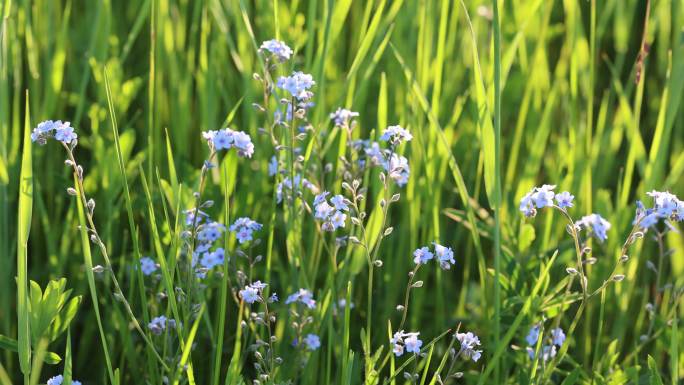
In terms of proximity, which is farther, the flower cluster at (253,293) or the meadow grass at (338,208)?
the meadow grass at (338,208)

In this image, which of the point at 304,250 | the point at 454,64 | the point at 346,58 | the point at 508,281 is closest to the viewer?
the point at 508,281

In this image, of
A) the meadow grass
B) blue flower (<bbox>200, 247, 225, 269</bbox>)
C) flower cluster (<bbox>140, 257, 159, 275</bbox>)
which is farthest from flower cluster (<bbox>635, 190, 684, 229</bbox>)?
flower cluster (<bbox>140, 257, 159, 275</bbox>)

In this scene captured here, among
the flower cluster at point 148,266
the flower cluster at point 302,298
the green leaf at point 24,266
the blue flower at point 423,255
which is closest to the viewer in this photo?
the green leaf at point 24,266

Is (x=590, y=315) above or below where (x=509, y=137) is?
below

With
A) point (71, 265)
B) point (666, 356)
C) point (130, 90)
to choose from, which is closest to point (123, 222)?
point (71, 265)

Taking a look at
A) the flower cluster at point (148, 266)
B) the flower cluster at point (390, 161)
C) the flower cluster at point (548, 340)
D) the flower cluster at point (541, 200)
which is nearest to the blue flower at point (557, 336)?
the flower cluster at point (548, 340)

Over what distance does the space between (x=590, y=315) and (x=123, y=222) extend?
3.71ft

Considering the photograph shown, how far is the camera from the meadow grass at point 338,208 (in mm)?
1600

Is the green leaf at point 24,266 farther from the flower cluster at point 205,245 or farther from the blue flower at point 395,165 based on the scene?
the blue flower at point 395,165

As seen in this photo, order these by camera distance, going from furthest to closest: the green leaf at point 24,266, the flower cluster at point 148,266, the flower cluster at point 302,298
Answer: the flower cluster at point 148,266
the flower cluster at point 302,298
the green leaf at point 24,266

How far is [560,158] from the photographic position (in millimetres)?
2129

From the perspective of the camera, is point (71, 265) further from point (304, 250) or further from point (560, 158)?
point (560, 158)

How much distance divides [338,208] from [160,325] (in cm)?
40

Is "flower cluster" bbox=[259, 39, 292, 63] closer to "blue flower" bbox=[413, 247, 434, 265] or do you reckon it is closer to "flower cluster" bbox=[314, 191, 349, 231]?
"flower cluster" bbox=[314, 191, 349, 231]
